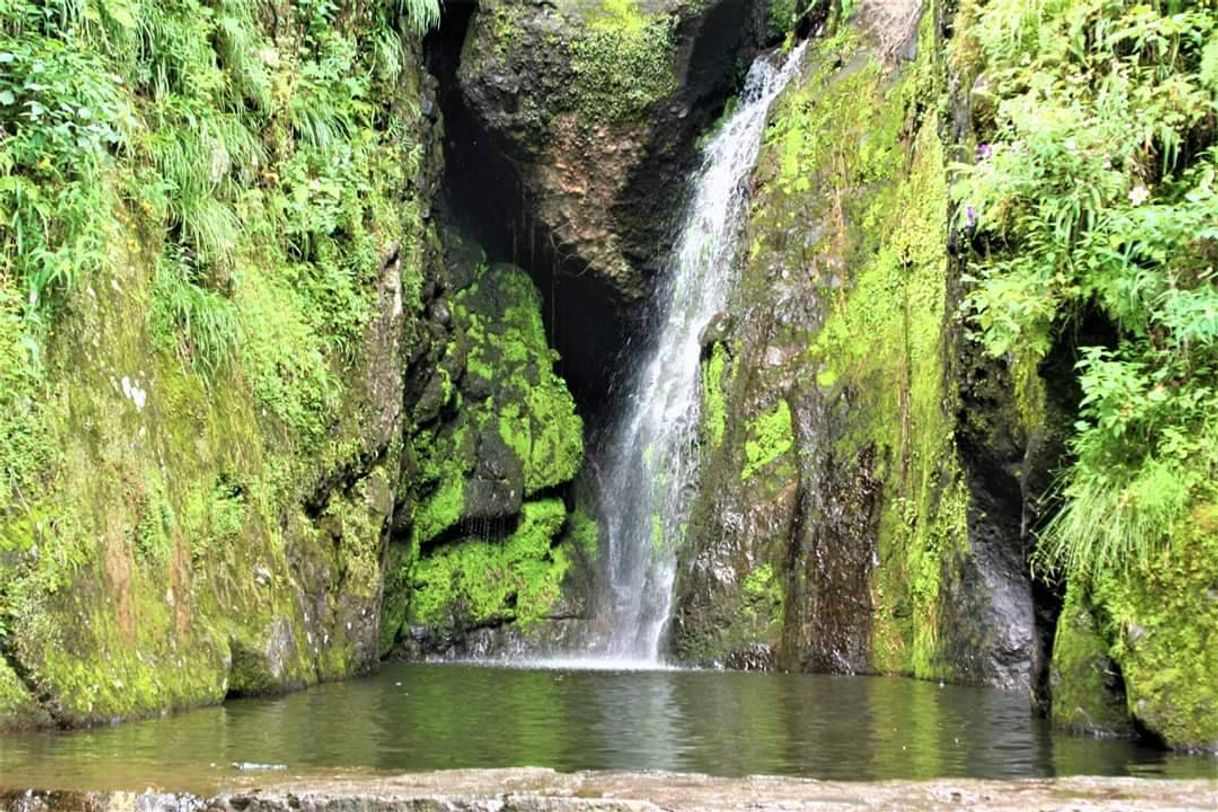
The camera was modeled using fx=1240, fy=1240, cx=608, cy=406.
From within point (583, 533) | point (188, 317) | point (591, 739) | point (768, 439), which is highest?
point (188, 317)

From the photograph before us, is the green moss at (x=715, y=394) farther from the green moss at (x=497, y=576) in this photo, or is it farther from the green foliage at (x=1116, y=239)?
the green foliage at (x=1116, y=239)

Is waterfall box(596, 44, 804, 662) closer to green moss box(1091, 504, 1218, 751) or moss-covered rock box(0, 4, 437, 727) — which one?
moss-covered rock box(0, 4, 437, 727)

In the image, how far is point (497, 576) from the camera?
49.0 ft

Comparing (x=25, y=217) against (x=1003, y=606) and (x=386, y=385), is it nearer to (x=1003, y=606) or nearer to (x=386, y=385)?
(x=386, y=385)

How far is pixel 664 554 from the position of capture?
1387cm

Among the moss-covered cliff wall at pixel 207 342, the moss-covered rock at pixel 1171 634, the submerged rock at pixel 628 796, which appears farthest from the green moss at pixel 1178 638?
the moss-covered cliff wall at pixel 207 342

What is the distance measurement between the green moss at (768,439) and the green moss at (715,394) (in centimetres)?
49

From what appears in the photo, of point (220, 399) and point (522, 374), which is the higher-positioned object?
point (522, 374)

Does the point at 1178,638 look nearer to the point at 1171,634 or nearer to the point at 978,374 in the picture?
the point at 1171,634

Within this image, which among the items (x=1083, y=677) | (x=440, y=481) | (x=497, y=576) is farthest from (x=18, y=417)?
(x=497, y=576)

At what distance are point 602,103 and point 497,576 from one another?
585cm

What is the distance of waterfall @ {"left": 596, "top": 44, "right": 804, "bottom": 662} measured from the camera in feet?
45.3

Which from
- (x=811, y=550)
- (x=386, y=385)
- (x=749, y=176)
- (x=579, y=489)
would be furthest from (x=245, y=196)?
(x=579, y=489)

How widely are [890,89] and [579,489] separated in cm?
643
